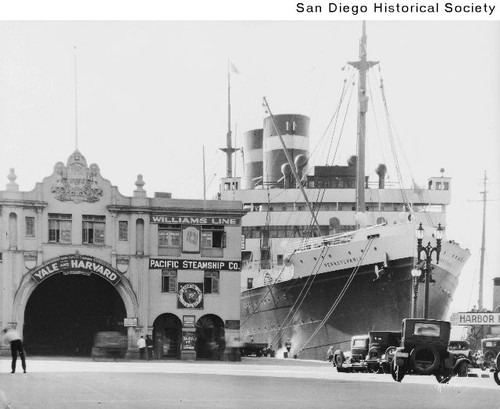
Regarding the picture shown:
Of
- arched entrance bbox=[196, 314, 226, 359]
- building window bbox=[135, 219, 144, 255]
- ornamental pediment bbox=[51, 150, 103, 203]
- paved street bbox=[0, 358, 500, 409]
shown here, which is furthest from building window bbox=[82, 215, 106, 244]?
paved street bbox=[0, 358, 500, 409]

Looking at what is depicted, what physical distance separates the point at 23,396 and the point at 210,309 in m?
24.7

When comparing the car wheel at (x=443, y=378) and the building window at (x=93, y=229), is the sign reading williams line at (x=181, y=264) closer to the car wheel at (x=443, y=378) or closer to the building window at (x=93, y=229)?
the building window at (x=93, y=229)

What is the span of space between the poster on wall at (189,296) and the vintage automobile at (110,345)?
2.84 meters

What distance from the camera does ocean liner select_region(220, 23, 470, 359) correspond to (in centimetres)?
4328

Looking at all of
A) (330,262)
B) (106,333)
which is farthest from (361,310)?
(106,333)

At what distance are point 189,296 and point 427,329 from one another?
18.4 metres

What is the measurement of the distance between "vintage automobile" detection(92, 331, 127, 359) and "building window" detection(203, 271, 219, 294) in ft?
13.5

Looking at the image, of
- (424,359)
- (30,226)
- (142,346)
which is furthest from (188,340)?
(424,359)

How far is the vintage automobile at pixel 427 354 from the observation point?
20.9 meters

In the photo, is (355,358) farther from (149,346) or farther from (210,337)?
(210,337)

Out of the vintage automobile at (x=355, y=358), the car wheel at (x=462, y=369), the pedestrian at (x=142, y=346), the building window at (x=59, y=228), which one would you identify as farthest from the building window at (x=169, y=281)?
the car wheel at (x=462, y=369)

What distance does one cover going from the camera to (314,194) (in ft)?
170

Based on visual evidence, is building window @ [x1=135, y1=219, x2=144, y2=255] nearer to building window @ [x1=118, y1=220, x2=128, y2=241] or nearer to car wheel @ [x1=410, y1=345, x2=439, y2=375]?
building window @ [x1=118, y1=220, x2=128, y2=241]
